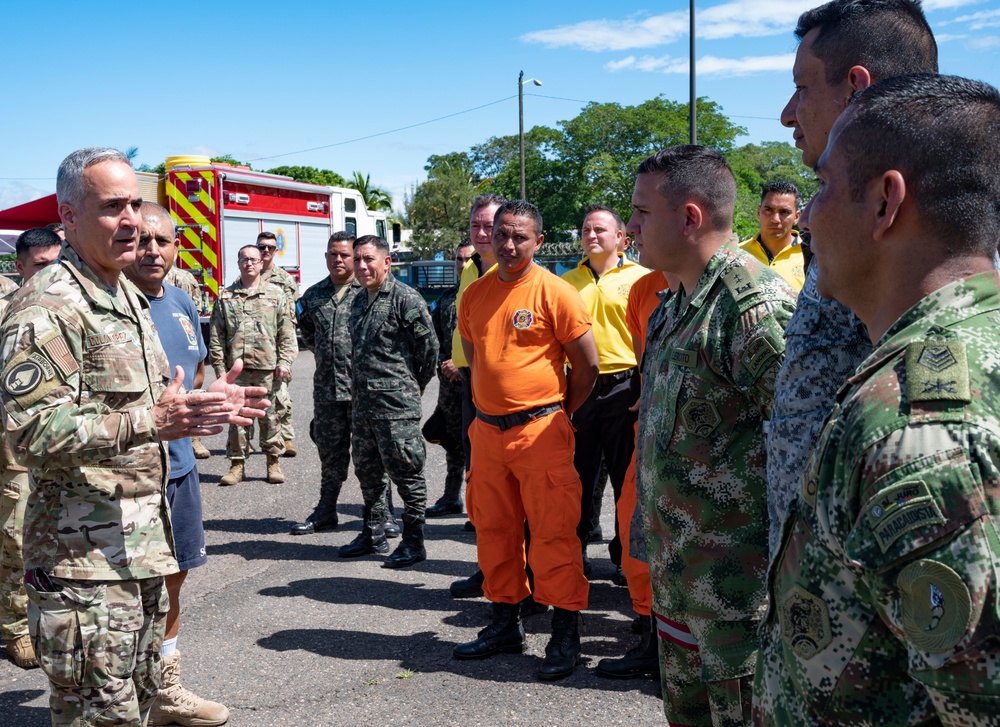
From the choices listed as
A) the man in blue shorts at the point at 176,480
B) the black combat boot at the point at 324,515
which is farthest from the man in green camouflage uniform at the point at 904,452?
the black combat boot at the point at 324,515

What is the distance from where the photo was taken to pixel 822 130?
2174 millimetres

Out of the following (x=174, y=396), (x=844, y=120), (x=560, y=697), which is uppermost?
(x=844, y=120)

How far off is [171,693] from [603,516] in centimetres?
412

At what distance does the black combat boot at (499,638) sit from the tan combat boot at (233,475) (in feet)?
15.1

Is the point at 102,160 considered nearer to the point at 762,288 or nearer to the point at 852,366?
the point at 762,288

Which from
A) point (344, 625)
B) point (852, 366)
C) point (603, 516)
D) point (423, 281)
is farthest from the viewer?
point (423, 281)

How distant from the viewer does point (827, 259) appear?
4.35 feet

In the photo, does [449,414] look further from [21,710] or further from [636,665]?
[21,710]

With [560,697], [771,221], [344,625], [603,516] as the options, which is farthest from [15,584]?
[771,221]

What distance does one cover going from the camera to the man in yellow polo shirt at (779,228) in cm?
616

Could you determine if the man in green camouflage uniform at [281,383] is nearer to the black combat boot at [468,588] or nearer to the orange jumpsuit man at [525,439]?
the black combat boot at [468,588]

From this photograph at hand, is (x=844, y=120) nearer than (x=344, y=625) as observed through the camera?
Yes

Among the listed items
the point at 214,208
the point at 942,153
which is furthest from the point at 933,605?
the point at 214,208

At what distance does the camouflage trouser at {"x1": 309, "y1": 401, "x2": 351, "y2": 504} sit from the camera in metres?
6.90
